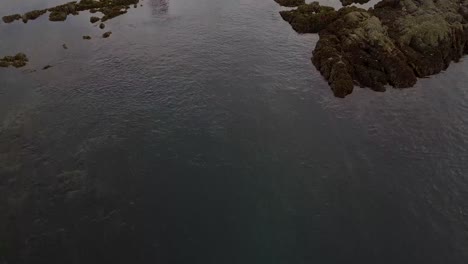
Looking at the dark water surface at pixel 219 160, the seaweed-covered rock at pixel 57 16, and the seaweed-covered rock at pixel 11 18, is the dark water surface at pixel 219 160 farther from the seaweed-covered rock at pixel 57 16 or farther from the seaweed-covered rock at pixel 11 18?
the seaweed-covered rock at pixel 57 16

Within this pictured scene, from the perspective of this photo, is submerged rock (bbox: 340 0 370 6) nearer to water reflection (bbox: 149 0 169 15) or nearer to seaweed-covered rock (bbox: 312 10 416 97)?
seaweed-covered rock (bbox: 312 10 416 97)

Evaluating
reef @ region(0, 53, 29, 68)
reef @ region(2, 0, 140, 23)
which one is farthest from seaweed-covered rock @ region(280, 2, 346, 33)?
reef @ region(0, 53, 29, 68)

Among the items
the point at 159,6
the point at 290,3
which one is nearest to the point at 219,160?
the point at 159,6

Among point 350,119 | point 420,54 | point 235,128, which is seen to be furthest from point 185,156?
point 420,54

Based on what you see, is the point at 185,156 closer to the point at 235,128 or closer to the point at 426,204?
the point at 235,128

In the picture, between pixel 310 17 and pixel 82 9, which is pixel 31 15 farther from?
pixel 310 17

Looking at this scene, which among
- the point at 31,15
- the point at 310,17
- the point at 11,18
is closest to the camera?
the point at 11,18

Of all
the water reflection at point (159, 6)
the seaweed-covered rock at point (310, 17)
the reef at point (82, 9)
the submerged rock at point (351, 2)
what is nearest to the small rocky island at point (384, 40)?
the seaweed-covered rock at point (310, 17)

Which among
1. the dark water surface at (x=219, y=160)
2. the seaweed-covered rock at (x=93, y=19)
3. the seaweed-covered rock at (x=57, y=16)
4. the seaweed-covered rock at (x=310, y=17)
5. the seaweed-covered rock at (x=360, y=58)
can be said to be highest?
the seaweed-covered rock at (x=57, y=16)
